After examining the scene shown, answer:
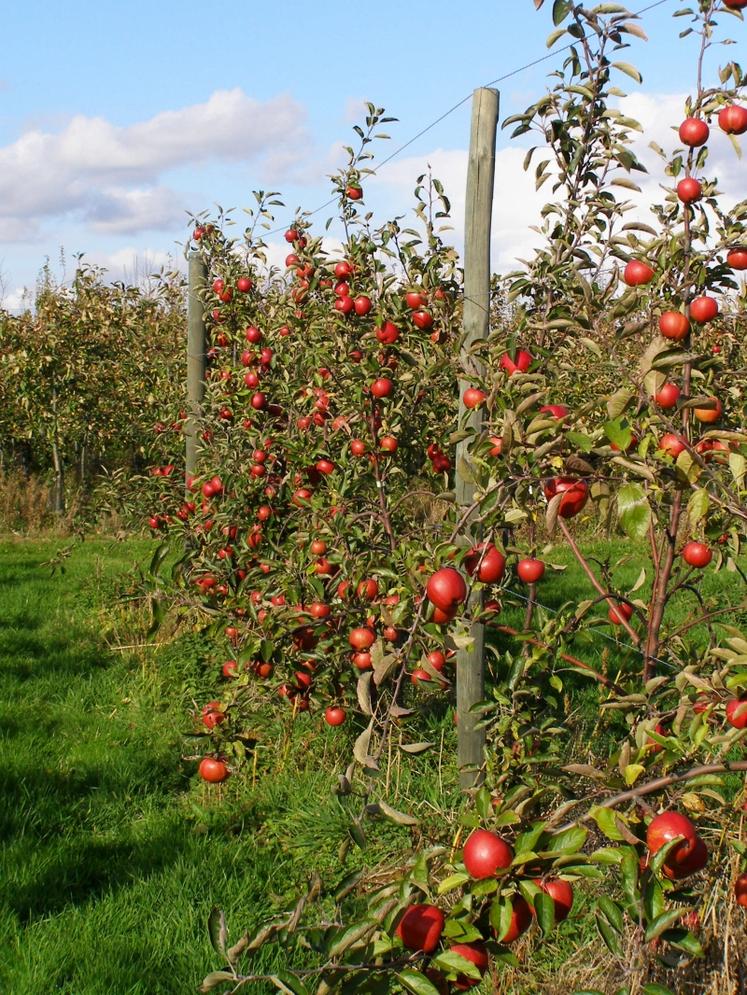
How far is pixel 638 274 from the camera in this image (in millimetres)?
2018

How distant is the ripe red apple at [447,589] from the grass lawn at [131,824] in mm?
1248

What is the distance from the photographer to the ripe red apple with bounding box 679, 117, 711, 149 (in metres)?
2.02

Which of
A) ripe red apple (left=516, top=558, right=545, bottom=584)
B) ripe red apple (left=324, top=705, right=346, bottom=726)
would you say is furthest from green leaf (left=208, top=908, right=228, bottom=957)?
ripe red apple (left=324, top=705, right=346, bottom=726)

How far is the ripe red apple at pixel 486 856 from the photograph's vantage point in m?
1.37

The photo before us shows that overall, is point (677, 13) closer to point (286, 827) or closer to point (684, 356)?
point (684, 356)

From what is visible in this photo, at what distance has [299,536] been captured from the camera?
3.39 meters

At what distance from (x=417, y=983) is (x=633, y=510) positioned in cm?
72

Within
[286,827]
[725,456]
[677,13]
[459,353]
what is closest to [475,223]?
[459,353]

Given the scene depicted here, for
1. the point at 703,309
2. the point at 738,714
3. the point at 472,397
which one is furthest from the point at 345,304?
the point at 738,714

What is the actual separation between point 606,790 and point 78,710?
310 cm

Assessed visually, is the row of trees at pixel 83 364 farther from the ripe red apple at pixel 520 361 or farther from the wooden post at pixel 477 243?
the ripe red apple at pixel 520 361

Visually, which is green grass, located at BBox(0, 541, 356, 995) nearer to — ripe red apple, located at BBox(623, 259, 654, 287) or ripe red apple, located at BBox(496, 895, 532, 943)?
ripe red apple, located at BBox(496, 895, 532, 943)

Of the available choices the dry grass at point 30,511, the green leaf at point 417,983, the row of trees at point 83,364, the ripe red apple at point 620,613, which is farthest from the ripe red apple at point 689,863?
the dry grass at point 30,511

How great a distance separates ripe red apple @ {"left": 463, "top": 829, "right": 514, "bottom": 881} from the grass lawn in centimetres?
113
